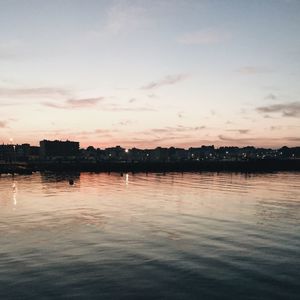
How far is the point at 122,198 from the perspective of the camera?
5831cm

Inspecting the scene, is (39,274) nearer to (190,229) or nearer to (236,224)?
(190,229)

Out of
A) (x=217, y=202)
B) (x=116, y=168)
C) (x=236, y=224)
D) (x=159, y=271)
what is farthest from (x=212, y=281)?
(x=116, y=168)

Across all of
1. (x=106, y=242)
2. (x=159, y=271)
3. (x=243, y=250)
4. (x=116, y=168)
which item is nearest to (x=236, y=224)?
(x=243, y=250)

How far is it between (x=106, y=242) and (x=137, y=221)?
9.53 m

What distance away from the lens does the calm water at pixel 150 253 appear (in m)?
18.2

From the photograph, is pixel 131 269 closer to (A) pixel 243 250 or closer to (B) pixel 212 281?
(B) pixel 212 281

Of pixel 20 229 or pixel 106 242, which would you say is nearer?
pixel 106 242

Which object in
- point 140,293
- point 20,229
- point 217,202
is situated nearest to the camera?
point 140,293

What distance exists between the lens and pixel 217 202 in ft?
172

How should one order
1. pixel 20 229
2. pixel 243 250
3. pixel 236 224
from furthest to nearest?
1. pixel 236 224
2. pixel 20 229
3. pixel 243 250

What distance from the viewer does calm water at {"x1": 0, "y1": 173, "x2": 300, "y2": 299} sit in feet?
59.9

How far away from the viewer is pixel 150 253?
2489 cm

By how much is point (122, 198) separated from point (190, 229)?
26.6m

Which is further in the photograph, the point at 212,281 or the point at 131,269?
the point at 131,269
